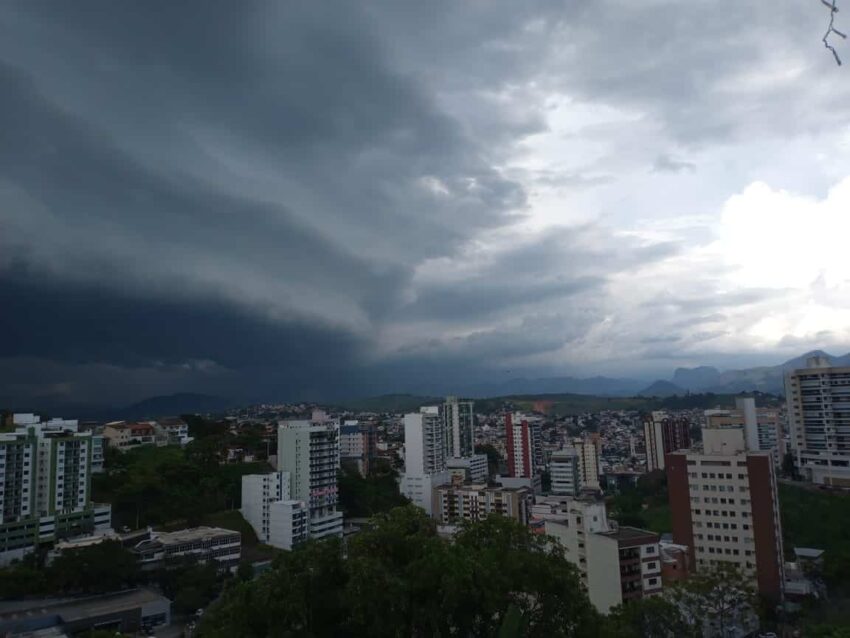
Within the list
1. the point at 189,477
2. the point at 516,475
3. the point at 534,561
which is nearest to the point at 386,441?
the point at 516,475

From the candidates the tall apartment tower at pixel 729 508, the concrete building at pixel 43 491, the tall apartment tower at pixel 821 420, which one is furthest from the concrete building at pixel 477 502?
the tall apartment tower at pixel 821 420

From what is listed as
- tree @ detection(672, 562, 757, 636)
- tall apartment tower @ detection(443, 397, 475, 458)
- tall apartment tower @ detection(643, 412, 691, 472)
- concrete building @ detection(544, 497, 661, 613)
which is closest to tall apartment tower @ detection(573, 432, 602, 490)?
tall apartment tower @ detection(643, 412, 691, 472)

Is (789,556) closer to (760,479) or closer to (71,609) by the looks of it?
(760,479)

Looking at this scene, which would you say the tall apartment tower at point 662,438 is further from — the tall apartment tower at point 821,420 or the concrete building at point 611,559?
the concrete building at point 611,559

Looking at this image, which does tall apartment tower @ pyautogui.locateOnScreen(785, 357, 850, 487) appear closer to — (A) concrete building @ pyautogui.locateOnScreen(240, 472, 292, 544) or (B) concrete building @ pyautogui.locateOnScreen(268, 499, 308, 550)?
(B) concrete building @ pyautogui.locateOnScreen(268, 499, 308, 550)

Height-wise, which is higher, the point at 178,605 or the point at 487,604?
the point at 487,604

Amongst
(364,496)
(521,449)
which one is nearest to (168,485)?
(364,496)
